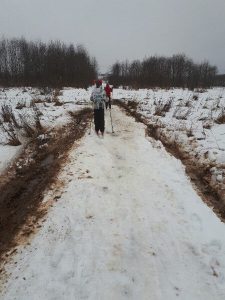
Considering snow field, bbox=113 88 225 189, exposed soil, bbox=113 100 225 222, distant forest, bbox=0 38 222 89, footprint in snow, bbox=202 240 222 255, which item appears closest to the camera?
footprint in snow, bbox=202 240 222 255

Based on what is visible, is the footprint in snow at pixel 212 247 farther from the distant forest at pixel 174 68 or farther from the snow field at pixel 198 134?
the distant forest at pixel 174 68

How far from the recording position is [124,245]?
395 centimetres

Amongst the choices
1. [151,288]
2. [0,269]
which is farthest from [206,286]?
[0,269]

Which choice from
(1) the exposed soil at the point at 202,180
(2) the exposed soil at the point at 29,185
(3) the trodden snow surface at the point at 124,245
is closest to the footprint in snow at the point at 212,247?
(3) the trodden snow surface at the point at 124,245

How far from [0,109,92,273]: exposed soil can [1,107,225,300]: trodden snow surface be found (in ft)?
0.92

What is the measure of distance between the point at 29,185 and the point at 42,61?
53.4 meters

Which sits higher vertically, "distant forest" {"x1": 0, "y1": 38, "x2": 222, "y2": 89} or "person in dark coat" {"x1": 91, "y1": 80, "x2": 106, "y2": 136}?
"distant forest" {"x1": 0, "y1": 38, "x2": 222, "y2": 89}

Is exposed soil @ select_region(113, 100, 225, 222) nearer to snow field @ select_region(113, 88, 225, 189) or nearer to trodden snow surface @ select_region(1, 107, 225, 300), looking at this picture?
snow field @ select_region(113, 88, 225, 189)

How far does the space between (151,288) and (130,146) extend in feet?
17.8

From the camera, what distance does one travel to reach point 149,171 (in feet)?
21.2

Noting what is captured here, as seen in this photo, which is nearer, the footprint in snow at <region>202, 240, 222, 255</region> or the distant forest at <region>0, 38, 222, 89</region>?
the footprint in snow at <region>202, 240, 222, 255</region>

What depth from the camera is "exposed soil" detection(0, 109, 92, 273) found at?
4.35 meters

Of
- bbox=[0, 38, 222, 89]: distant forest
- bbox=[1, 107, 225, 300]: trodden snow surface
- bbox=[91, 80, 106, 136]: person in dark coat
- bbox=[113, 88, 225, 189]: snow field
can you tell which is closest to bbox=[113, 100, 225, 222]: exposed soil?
bbox=[113, 88, 225, 189]: snow field

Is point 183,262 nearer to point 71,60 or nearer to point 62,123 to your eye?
point 62,123
